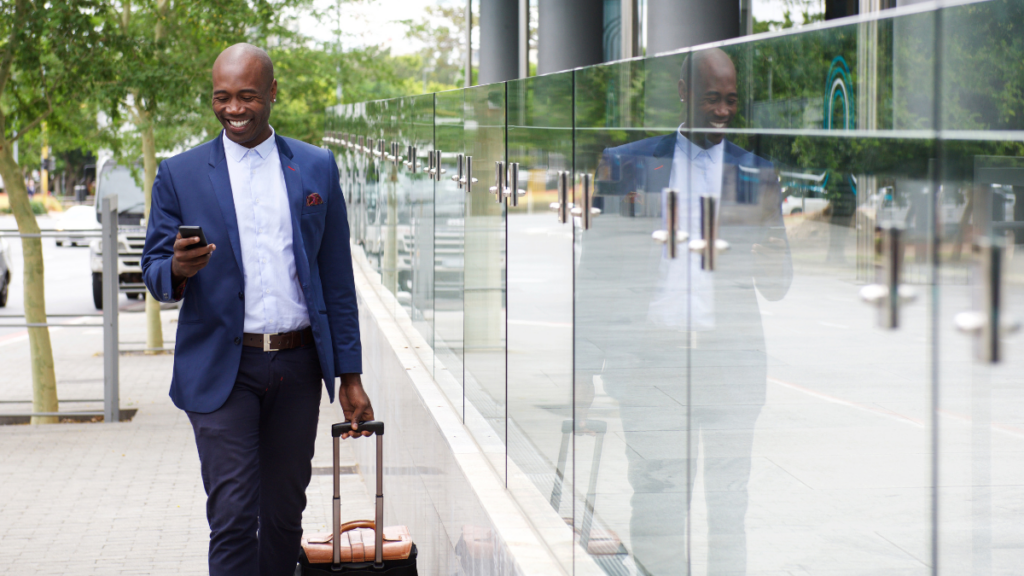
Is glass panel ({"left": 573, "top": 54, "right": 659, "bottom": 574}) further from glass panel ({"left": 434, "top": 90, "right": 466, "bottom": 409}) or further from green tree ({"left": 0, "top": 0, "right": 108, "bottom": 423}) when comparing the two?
green tree ({"left": 0, "top": 0, "right": 108, "bottom": 423})

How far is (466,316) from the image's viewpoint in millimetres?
4961

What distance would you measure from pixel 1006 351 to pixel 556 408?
2159 millimetres

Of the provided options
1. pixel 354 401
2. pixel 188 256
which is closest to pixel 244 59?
pixel 188 256

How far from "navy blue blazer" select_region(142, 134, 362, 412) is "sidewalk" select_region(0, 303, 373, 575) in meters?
2.79

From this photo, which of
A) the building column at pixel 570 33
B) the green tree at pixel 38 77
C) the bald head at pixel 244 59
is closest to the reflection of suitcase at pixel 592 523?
the bald head at pixel 244 59

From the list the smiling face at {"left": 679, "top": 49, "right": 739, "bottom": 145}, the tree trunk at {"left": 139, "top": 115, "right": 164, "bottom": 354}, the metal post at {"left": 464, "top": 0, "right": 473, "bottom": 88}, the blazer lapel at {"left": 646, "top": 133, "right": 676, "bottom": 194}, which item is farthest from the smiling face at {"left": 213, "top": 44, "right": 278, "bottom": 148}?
the metal post at {"left": 464, "top": 0, "right": 473, "bottom": 88}

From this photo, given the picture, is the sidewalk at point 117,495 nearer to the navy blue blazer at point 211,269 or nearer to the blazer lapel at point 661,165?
the navy blue blazer at point 211,269

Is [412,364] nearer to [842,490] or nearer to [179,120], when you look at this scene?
[842,490]

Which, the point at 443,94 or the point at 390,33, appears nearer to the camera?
the point at 443,94

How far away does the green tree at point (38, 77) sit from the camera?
10.9m

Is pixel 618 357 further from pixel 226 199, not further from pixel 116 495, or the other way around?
pixel 116 495

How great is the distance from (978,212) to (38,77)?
1180cm

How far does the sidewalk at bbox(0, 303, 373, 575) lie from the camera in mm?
6496

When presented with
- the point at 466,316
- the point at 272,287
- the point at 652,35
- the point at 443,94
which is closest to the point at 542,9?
the point at 652,35
